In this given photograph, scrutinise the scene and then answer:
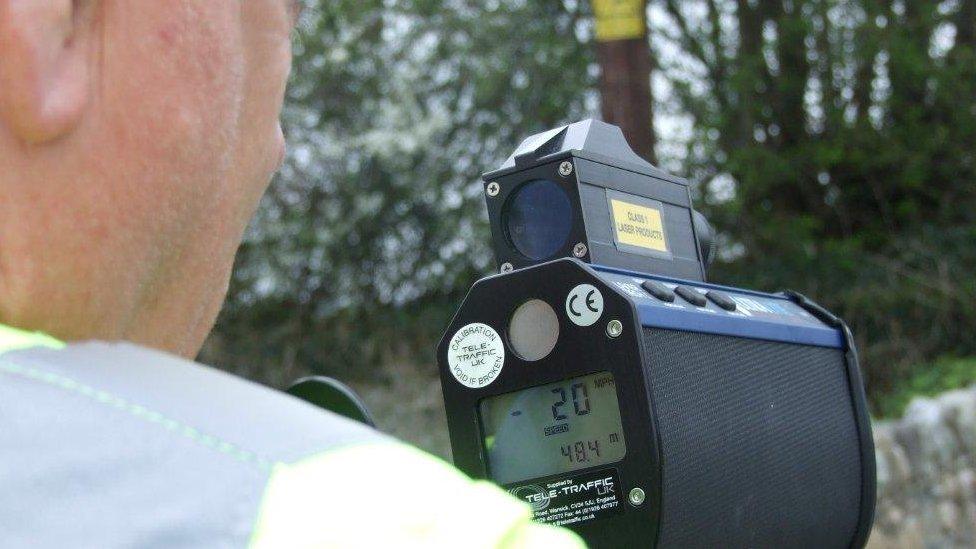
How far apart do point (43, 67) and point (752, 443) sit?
40.9 inches

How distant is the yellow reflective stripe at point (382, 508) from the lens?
20.0 inches

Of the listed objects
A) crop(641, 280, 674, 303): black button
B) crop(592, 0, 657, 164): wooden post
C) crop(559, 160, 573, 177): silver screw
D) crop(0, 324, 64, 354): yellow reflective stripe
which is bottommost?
crop(592, 0, 657, 164): wooden post

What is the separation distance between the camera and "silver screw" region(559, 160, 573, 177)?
1474mm

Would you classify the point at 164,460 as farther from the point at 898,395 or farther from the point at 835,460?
the point at 898,395

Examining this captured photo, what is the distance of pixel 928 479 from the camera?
20.1ft

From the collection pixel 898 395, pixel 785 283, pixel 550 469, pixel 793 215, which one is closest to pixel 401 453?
pixel 550 469

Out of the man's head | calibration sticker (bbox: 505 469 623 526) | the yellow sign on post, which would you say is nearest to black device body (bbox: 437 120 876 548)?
calibration sticker (bbox: 505 469 623 526)

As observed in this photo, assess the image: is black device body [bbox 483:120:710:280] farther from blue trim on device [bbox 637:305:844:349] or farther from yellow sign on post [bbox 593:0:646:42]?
yellow sign on post [bbox 593:0:646:42]

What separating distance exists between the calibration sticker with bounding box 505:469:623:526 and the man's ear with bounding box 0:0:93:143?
0.86 meters

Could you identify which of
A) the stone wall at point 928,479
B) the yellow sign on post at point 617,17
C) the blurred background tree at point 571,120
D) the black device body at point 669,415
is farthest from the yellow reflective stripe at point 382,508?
the blurred background tree at point 571,120

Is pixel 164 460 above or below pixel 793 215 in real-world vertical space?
above

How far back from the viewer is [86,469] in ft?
1.68

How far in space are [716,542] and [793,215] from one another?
884 centimetres

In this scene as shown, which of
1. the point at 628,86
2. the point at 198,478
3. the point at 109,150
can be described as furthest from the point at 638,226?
the point at 628,86
